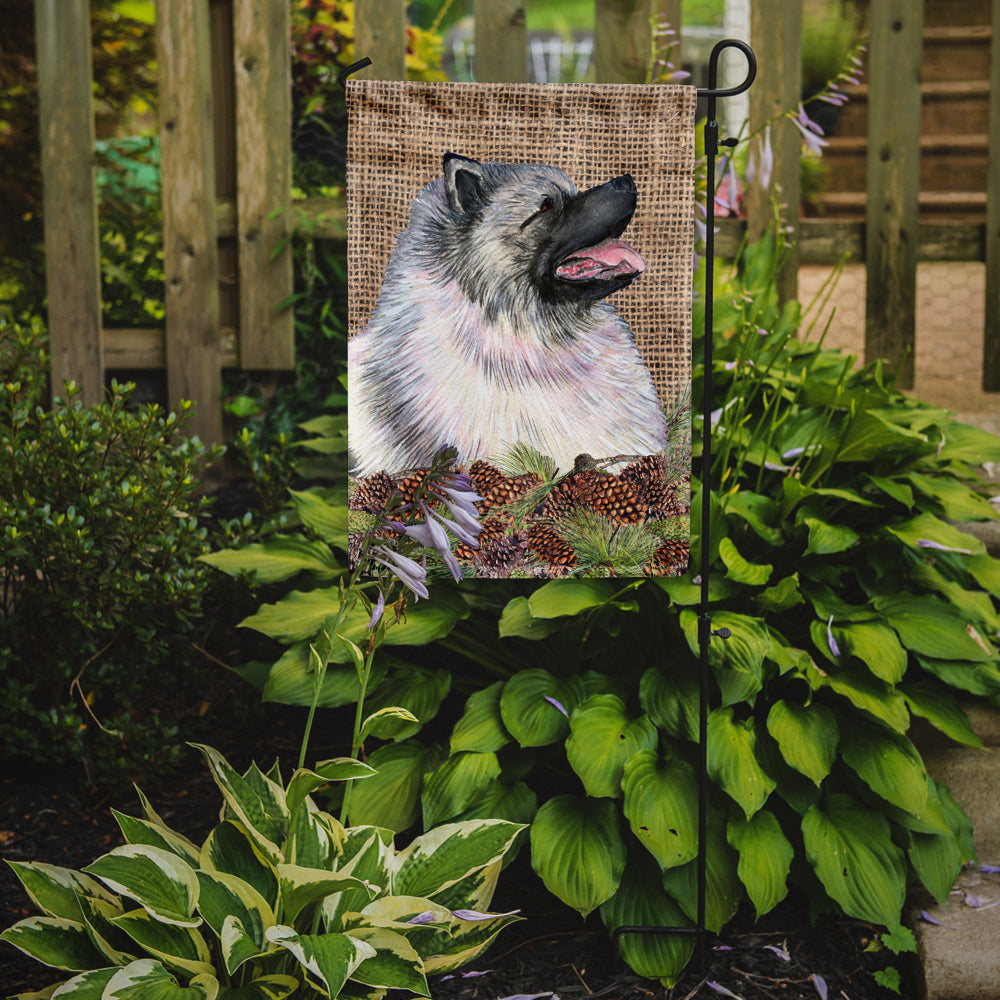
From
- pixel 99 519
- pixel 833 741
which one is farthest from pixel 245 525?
pixel 833 741

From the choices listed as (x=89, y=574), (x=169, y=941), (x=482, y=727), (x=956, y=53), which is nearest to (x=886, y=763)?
(x=482, y=727)

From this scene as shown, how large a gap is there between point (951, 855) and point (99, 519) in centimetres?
189

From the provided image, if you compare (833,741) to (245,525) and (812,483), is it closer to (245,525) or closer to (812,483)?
(812,483)

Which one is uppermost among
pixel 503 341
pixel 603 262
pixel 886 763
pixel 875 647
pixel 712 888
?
pixel 603 262

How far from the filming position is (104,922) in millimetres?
1578

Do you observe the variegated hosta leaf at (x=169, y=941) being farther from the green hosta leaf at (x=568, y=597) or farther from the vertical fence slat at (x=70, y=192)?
the vertical fence slat at (x=70, y=192)

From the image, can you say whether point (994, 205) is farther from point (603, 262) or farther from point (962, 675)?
point (603, 262)

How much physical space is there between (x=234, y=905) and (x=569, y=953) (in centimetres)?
70

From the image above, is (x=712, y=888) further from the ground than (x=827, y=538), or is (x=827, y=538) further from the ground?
(x=827, y=538)

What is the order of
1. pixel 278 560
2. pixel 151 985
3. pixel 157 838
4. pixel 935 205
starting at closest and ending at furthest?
pixel 151 985, pixel 157 838, pixel 278 560, pixel 935 205

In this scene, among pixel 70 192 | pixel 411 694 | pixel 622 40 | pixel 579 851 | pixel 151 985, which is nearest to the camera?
pixel 151 985

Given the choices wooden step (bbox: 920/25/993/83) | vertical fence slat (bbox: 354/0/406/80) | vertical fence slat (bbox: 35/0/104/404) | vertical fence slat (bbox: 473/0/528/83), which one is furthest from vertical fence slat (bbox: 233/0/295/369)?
wooden step (bbox: 920/25/993/83)

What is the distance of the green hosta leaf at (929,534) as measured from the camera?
7.04 ft

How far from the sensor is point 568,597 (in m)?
2.01
